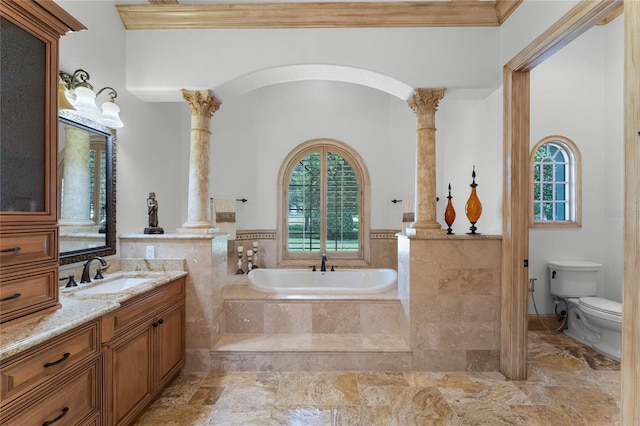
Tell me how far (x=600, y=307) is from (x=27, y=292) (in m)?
4.18

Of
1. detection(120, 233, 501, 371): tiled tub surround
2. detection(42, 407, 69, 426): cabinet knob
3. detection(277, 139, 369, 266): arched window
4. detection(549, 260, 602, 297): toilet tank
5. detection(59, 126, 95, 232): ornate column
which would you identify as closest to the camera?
→ detection(42, 407, 69, 426): cabinet knob

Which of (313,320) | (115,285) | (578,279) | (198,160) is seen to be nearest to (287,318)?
(313,320)

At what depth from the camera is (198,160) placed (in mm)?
2895

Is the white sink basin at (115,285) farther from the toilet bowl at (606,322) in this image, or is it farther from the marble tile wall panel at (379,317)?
the toilet bowl at (606,322)

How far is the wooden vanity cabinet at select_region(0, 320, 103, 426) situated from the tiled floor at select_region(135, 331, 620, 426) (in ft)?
2.29

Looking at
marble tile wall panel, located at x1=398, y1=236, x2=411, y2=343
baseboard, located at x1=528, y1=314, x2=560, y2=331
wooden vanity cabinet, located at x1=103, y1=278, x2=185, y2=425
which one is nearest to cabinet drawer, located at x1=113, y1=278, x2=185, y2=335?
wooden vanity cabinet, located at x1=103, y1=278, x2=185, y2=425

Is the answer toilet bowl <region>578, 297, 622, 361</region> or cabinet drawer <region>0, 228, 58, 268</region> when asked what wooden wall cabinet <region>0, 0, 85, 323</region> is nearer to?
cabinet drawer <region>0, 228, 58, 268</region>

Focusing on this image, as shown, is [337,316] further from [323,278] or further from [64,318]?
[64,318]

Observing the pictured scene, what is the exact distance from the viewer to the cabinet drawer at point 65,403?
1233mm

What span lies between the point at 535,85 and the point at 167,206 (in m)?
4.31

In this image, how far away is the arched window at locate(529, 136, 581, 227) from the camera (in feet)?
11.7

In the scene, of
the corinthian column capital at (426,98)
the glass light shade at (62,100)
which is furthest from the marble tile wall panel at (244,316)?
the corinthian column capital at (426,98)

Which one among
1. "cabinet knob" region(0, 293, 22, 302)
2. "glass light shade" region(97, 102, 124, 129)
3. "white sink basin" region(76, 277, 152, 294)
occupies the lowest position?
"white sink basin" region(76, 277, 152, 294)

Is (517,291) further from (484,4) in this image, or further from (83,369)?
(83,369)
